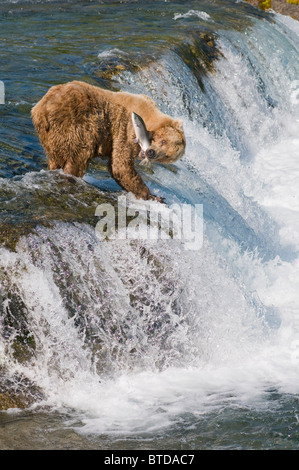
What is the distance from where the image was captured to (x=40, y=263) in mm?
5090

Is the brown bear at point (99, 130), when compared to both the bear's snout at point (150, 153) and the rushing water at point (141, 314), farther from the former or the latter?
the rushing water at point (141, 314)

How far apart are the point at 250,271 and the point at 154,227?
1.93 meters

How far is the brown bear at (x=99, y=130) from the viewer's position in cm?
574

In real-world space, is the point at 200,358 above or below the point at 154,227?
below

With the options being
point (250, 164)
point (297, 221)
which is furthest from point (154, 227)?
point (250, 164)

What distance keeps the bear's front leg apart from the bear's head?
0.24 metres

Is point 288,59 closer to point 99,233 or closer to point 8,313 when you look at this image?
A: point 99,233

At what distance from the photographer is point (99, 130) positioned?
595cm

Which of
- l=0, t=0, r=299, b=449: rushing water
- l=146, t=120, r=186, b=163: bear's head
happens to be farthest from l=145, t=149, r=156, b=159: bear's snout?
l=0, t=0, r=299, b=449: rushing water

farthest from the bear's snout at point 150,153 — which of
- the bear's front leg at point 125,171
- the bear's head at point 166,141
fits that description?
the bear's front leg at point 125,171

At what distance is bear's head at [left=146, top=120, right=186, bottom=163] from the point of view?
6.08 m

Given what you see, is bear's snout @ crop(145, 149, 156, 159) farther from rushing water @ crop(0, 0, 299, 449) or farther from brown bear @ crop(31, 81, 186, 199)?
rushing water @ crop(0, 0, 299, 449)

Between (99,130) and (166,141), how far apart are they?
0.62 metres

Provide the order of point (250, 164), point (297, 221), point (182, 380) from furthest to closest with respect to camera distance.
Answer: point (250, 164) < point (297, 221) < point (182, 380)
